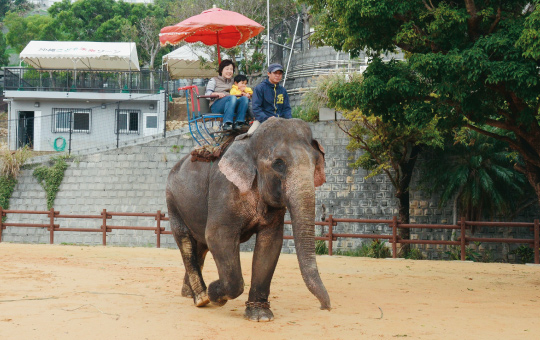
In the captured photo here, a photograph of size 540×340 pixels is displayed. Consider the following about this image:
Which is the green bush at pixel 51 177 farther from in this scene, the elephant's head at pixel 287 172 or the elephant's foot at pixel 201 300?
the elephant's head at pixel 287 172

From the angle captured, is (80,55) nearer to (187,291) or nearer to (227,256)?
(187,291)

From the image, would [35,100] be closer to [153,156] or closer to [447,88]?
[153,156]

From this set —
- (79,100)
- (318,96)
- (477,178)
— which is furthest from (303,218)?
(79,100)

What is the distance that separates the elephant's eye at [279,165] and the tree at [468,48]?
530cm

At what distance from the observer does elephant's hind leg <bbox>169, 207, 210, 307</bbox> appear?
9321mm

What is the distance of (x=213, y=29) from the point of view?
1171cm

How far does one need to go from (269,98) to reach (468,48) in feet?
16.1

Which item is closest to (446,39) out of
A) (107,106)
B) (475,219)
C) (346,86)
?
(346,86)

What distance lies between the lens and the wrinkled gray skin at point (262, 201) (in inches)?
295

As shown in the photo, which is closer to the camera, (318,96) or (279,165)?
(279,165)

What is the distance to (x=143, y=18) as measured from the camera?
5119 cm

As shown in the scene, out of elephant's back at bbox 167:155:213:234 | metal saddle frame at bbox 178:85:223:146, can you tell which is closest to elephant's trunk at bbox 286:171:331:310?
elephant's back at bbox 167:155:213:234

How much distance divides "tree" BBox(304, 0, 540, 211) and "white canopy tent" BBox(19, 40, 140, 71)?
70.3ft

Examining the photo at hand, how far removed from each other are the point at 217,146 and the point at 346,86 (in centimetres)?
621
